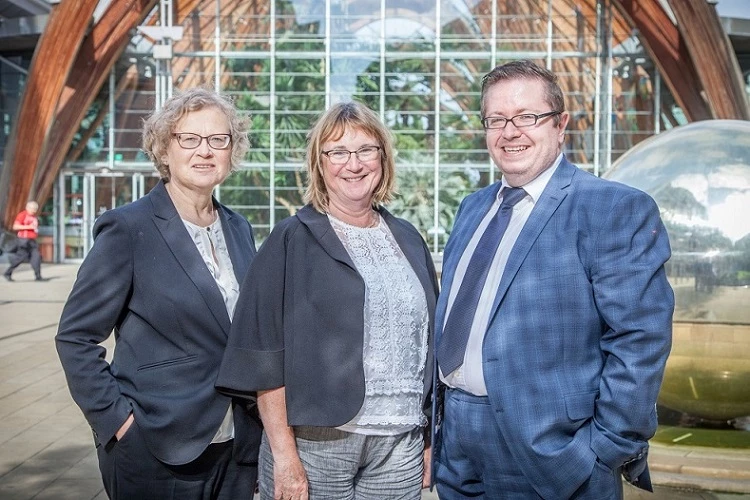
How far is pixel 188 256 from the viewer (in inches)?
117

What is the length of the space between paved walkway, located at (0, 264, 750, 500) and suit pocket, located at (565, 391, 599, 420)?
2689 mm

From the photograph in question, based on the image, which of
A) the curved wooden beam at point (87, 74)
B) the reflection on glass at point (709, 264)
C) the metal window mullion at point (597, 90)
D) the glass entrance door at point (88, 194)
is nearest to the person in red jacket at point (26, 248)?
the curved wooden beam at point (87, 74)

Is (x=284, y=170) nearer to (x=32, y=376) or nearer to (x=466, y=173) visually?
(x=466, y=173)

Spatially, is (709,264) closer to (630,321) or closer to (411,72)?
(630,321)

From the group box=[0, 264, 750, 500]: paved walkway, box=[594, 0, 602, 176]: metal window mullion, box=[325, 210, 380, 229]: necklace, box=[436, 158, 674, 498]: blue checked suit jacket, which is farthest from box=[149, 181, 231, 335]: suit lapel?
box=[594, 0, 602, 176]: metal window mullion

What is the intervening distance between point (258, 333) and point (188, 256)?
0.38 meters

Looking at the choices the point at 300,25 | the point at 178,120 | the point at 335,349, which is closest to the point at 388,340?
the point at 335,349

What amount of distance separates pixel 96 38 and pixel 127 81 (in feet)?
6.84

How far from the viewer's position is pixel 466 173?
2855 cm

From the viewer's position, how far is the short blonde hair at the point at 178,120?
3029 millimetres

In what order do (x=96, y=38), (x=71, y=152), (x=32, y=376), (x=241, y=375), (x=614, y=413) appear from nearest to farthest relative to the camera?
(x=614, y=413)
(x=241, y=375)
(x=32, y=376)
(x=96, y=38)
(x=71, y=152)

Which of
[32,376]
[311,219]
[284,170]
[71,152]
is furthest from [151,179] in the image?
[311,219]

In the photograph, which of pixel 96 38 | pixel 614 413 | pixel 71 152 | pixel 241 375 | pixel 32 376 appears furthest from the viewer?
pixel 71 152

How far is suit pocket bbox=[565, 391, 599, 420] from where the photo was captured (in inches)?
103
